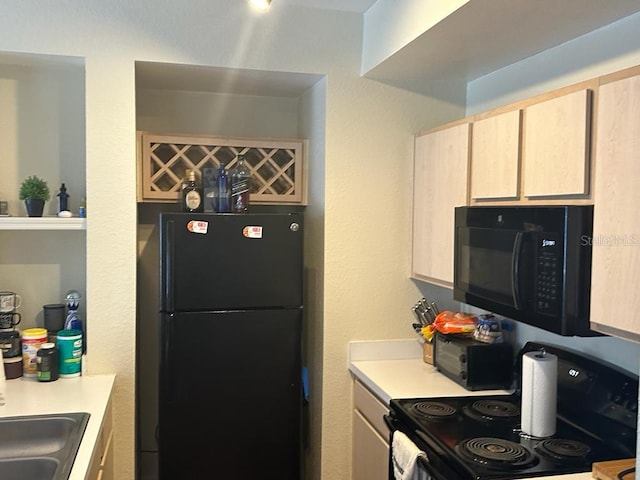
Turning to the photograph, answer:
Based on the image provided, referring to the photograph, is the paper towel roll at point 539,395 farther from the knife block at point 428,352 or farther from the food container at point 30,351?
the food container at point 30,351

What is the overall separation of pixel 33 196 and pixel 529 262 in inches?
79.2

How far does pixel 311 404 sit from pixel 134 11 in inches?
77.8

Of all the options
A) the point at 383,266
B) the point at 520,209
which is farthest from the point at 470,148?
the point at 383,266

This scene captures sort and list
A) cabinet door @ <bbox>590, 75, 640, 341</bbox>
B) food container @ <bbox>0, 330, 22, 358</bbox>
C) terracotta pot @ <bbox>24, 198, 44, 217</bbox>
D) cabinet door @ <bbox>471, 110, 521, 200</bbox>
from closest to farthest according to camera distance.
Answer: cabinet door @ <bbox>590, 75, 640, 341</bbox>, cabinet door @ <bbox>471, 110, 521, 200</bbox>, food container @ <bbox>0, 330, 22, 358</bbox>, terracotta pot @ <bbox>24, 198, 44, 217</bbox>

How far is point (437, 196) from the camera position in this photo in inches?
98.0

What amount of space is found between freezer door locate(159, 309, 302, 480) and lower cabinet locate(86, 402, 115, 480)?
0.68 ft

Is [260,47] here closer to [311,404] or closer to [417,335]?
[417,335]

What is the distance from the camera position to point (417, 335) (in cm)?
281

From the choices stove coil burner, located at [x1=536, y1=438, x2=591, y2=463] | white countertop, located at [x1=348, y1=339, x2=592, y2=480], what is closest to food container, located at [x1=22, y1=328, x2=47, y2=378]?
white countertop, located at [x1=348, y1=339, x2=592, y2=480]

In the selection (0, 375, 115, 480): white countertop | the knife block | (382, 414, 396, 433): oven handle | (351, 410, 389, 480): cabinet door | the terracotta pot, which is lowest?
(351, 410, 389, 480): cabinet door

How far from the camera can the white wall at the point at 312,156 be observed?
7.94 ft

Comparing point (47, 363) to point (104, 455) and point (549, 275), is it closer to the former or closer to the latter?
point (104, 455)

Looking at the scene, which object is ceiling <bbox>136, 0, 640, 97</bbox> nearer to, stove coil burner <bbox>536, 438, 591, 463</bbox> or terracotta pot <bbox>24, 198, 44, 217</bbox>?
terracotta pot <bbox>24, 198, 44, 217</bbox>

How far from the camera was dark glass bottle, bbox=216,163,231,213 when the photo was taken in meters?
2.63
